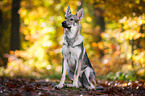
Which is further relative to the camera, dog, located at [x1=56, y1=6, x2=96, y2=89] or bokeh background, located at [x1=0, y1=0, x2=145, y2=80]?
bokeh background, located at [x1=0, y1=0, x2=145, y2=80]

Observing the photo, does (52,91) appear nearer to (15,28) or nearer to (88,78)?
(88,78)

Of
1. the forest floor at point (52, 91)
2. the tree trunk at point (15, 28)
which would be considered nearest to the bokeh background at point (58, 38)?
the tree trunk at point (15, 28)

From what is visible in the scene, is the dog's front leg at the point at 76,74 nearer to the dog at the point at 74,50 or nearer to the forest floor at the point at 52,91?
the dog at the point at 74,50

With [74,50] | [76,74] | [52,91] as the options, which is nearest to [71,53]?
[74,50]

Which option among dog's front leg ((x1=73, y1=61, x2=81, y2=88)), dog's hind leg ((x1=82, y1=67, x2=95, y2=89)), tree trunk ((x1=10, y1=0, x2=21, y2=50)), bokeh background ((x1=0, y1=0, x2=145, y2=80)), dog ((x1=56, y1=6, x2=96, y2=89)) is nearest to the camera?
dog ((x1=56, y1=6, x2=96, y2=89))

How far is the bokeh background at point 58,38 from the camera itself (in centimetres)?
1021

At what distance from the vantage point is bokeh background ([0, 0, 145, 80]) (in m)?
10.2

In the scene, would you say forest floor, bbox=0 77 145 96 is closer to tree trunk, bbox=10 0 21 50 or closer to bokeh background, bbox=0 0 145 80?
bokeh background, bbox=0 0 145 80

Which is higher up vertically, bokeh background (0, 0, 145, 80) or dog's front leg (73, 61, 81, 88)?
bokeh background (0, 0, 145, 80)

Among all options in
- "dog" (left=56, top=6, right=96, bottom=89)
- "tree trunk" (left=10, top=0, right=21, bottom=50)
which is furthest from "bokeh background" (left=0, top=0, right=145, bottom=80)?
"dog" (left=56, top=6, right=96, bottom=89)

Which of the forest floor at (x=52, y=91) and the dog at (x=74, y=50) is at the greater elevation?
the dog at (x=74, y=50)

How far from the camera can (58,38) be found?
46.5 feet

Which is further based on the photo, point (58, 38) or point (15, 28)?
point (15, 28)

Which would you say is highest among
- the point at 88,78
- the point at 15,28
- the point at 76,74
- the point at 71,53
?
the point at 15,28
